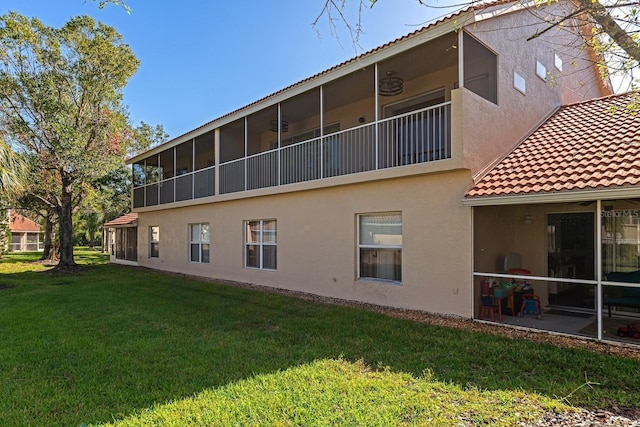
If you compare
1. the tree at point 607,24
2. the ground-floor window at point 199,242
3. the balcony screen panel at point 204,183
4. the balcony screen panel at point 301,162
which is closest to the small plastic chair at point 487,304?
the tree at point 607,24

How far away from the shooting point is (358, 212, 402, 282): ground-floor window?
8.74m

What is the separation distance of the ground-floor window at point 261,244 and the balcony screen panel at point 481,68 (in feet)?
22.8

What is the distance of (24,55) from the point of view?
16172mm

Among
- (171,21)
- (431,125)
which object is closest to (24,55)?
(171,21)

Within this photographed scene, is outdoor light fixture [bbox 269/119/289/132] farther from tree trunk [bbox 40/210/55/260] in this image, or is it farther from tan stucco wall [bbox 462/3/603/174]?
tree trunk [bbox 40/210/55/260]

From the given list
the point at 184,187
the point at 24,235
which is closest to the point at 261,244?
the point at 184,187

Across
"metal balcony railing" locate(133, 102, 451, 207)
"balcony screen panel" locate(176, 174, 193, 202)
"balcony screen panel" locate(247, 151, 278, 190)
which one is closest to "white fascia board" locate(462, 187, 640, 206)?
"metal balcony railing" locate(133, 102, 451, 207)

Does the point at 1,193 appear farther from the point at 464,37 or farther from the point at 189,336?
the point at 464,37

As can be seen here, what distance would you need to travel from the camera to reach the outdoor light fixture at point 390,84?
33.1 feet

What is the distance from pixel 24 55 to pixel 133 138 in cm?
836

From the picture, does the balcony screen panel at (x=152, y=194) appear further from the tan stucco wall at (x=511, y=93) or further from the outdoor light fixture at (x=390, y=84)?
the tan stucco wall at (x=511, y=93)

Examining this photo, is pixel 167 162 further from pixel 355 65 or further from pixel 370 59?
pixel 370 59

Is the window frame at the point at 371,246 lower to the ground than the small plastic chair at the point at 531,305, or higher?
higher

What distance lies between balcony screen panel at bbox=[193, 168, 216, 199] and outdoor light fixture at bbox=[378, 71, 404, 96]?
775 cm
